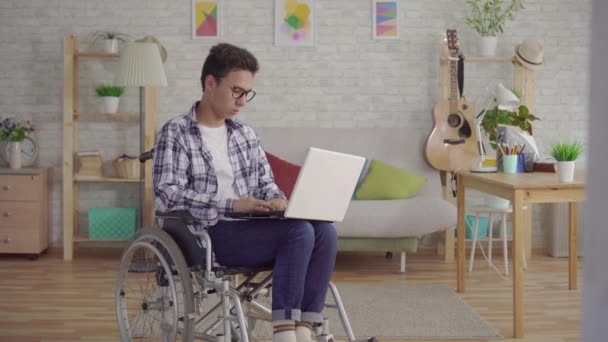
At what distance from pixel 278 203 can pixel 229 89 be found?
0.39 m

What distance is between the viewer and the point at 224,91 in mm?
2396

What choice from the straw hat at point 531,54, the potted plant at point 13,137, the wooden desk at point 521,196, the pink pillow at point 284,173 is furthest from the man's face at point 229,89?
the straw hat at point 531,54

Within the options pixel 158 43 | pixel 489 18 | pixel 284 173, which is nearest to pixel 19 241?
pixel 158 43

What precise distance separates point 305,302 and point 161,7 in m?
3.38

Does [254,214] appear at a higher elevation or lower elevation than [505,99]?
lower

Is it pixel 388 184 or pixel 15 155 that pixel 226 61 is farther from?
pixel 15 155

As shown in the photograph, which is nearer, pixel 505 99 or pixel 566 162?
pixel 566 162

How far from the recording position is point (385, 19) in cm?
512

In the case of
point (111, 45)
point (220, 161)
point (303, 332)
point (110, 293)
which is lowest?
point (110, 293)

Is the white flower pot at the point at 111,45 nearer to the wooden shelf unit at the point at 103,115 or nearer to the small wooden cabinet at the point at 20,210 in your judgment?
the wooden shelf unit at the point at 103,115

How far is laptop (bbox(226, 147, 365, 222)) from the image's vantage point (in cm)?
211

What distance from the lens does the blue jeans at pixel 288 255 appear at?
2.11 meters

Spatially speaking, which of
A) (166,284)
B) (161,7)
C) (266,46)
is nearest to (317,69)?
(266,46)

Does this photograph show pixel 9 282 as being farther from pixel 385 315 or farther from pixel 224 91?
pixel 224 91
